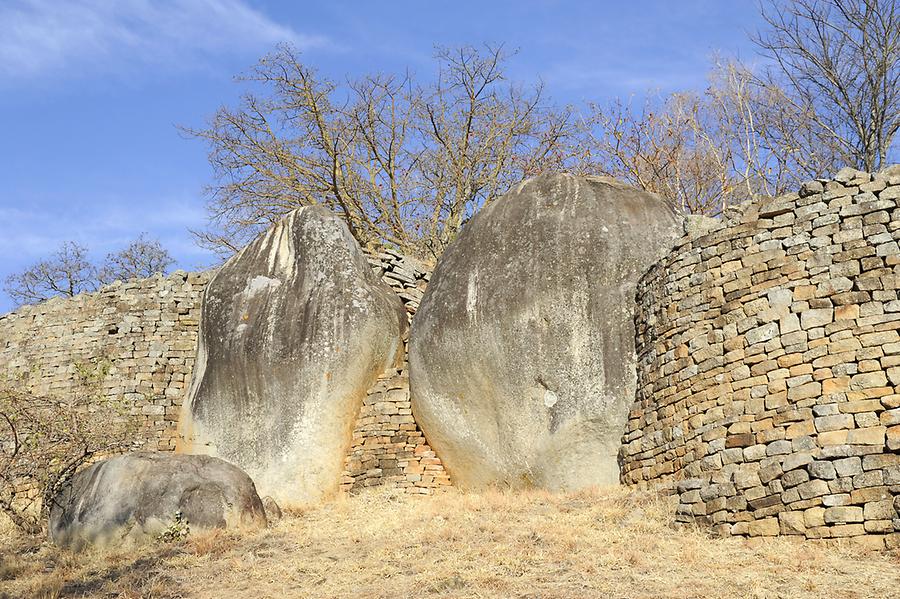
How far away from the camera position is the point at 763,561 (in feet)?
26.5

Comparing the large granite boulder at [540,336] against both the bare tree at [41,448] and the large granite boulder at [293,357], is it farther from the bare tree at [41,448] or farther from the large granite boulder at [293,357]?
the bare tree at [41,448]

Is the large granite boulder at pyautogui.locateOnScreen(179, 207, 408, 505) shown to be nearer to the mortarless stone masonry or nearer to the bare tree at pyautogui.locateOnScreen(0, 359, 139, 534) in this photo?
the mortarless stone masonry

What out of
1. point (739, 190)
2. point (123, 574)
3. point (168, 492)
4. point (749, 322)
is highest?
point (739, 190)

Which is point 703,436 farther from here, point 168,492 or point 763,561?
point 168,492

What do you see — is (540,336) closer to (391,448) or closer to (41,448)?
(391,448)

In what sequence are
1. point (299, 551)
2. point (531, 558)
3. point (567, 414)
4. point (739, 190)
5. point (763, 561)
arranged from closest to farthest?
point (763, 561)
point (531, 558)
point (299, 551)
point (567, 414)
point (739, 190)

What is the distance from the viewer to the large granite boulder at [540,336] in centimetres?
1177

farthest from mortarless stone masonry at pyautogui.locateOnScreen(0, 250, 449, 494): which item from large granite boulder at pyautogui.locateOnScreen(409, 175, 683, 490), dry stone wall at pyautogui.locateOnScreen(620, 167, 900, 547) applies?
dry stone wall at pyautogui.locateOnScreen(620, 167, 900, 547)

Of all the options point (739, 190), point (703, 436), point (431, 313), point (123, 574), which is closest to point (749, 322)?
point (703, 436)

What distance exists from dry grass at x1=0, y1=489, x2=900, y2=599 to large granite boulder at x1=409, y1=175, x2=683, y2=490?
78 cm

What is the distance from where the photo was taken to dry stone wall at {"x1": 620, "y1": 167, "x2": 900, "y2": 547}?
8.66 meters

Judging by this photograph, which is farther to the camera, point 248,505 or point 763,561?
point 248,505

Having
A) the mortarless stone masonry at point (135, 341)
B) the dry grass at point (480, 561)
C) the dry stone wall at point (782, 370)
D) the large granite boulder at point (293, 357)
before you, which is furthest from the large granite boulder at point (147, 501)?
the dry stone wall at point (782, 370)

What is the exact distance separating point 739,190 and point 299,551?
1456 cm
